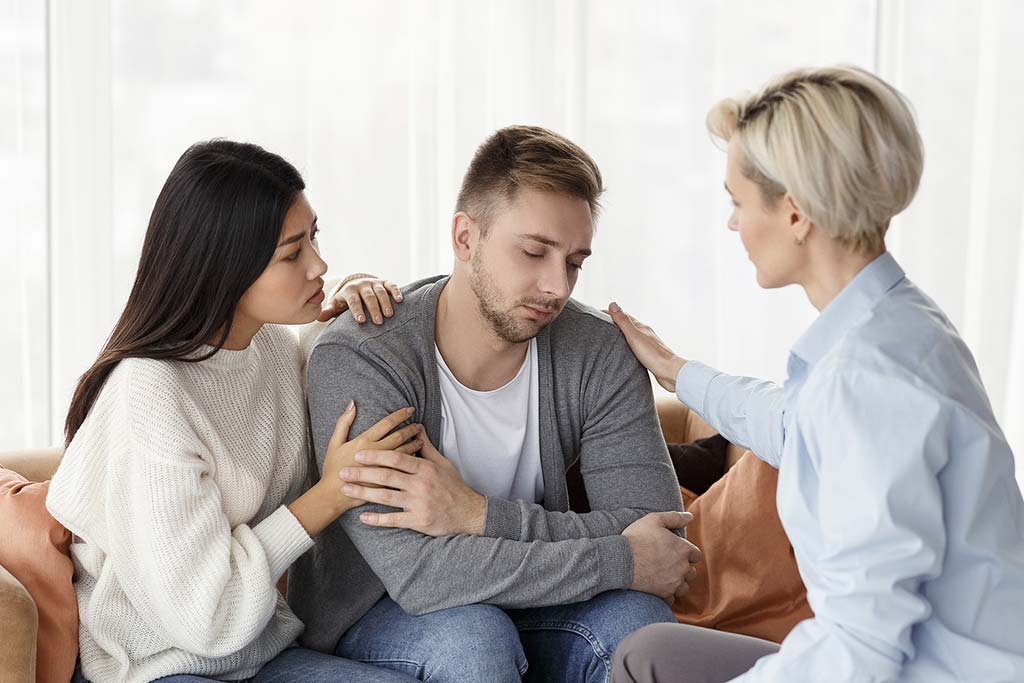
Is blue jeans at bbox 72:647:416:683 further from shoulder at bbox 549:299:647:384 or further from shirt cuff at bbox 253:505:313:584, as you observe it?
shoulder at bbox 549:299:647:384

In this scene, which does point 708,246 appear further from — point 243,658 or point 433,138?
point 243,658

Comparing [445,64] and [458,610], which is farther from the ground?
[445,64]

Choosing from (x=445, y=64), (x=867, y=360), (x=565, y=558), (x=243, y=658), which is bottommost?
(x=243, y=658)

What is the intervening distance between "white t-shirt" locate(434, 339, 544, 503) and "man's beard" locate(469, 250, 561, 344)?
4.1 inches

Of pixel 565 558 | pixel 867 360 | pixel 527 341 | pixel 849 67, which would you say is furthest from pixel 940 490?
pixel 527 341

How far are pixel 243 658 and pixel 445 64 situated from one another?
2121 millimetres

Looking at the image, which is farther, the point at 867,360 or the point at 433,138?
the point at 433,138

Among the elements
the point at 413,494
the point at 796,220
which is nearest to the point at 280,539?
the point at 413,494

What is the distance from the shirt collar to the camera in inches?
54.4

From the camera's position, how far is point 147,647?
1.78 m

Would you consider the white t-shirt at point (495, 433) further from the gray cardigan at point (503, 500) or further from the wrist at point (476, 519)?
the wrist at point (476, 519)

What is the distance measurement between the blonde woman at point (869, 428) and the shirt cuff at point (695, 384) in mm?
471

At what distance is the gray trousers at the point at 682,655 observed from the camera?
1.59 metres

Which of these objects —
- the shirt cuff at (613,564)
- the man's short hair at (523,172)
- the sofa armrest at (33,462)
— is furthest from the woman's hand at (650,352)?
the sofa armrest at (33,462)
